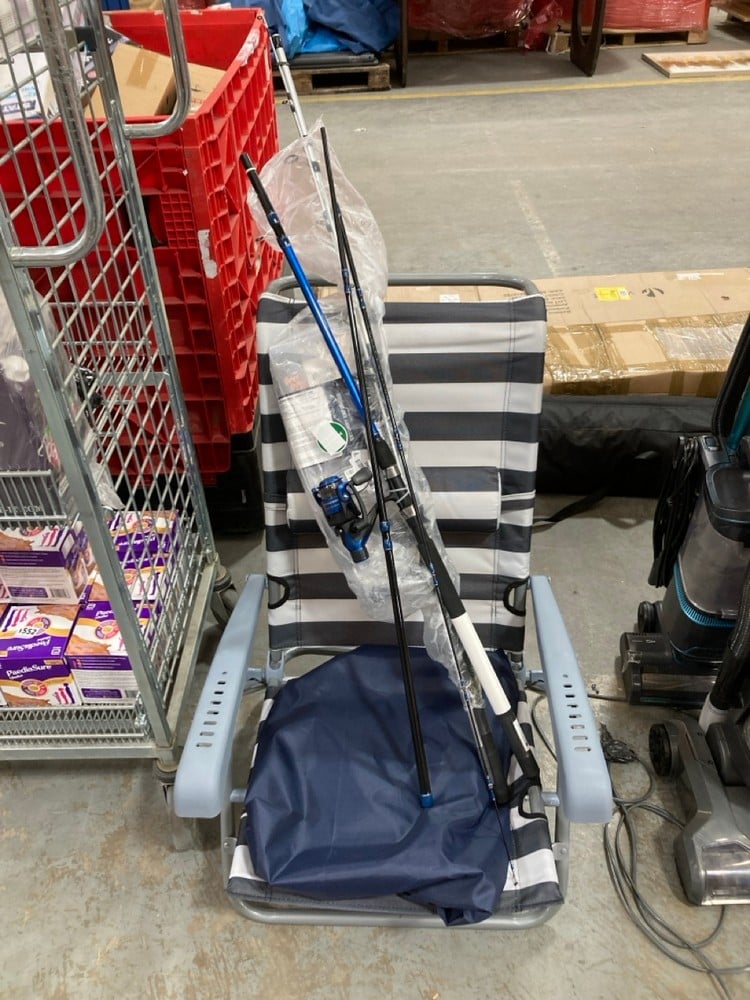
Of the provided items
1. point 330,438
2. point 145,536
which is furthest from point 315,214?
point 145,536

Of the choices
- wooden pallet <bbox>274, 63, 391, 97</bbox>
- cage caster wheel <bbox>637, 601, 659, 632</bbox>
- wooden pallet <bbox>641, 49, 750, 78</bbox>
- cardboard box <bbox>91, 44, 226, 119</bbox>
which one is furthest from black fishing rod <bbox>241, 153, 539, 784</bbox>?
wooden pallet <bbox>641, 49, 750, 78</bbox>

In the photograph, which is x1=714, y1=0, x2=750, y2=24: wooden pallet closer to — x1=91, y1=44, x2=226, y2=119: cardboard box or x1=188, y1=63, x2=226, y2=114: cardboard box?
x1=188, y1=63, x2=226, y2=114: cardboard box

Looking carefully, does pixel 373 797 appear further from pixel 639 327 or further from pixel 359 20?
pixel 359 20

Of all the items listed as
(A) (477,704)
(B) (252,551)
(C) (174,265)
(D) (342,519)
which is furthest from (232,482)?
(A) (477,704)

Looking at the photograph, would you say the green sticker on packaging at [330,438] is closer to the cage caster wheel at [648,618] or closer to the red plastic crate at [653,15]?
the cage caster wheel at [648,618]

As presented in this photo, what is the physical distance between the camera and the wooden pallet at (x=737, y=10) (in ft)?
20.2

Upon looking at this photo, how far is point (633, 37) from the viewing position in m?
5.98

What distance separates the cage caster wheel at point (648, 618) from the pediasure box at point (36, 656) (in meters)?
1.26

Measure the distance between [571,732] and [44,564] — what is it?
97cm

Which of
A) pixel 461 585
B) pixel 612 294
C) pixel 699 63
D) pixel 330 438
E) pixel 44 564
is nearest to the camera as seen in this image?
pixel 330 438

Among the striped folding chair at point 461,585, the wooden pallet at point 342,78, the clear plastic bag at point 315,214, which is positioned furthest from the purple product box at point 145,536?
the wooden pallet at point 342,78

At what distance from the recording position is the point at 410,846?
3.83 feet

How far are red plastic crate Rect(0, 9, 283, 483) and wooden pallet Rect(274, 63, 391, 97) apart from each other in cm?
336

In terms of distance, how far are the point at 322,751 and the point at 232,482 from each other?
94 cm
